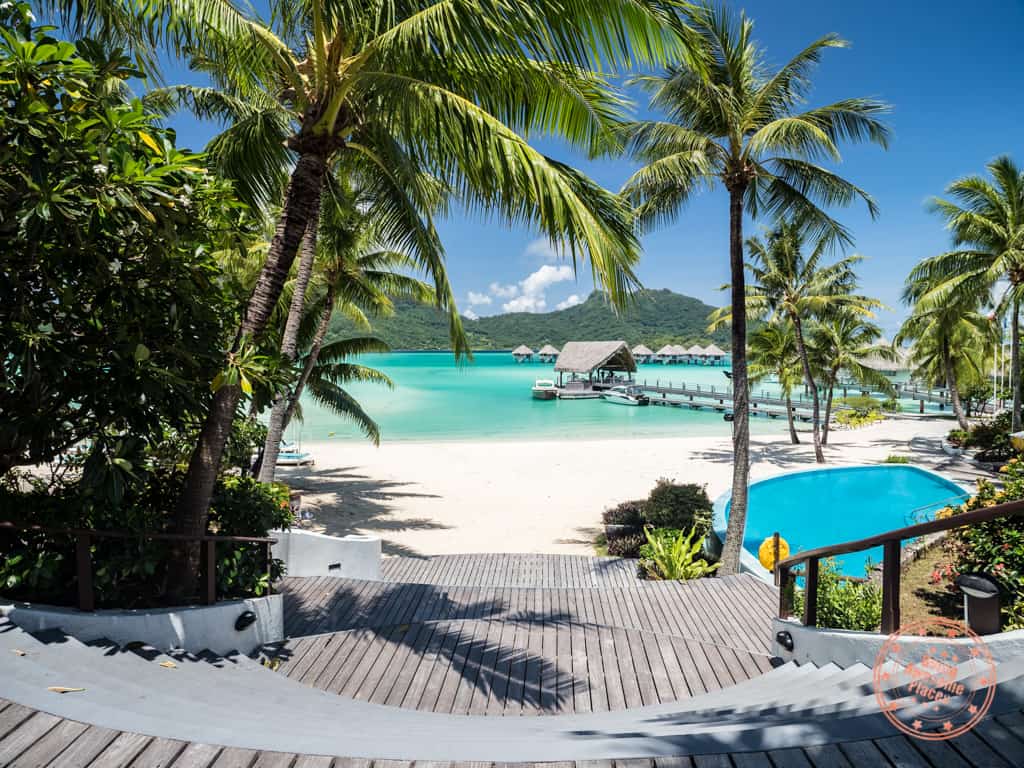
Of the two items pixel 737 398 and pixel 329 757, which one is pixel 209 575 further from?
pixel 737 398

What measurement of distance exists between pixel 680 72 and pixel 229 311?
6914 mm

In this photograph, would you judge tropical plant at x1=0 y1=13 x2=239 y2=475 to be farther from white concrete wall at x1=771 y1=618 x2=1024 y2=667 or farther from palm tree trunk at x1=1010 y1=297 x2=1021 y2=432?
palm tree trunk at x1=1010 y1=297 x2=1021 y2=432

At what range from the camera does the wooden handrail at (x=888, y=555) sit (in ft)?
8.21

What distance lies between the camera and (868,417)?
3316cm

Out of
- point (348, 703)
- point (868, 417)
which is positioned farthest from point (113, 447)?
point (868, 417)

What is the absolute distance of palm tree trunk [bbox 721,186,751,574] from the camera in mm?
8023

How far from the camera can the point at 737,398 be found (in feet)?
27.9

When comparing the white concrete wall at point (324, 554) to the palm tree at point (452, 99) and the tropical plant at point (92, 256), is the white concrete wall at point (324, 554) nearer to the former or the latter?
the palm tree at point (452, 99)

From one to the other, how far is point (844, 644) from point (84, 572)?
527cm

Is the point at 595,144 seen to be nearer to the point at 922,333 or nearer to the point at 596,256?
the point at 596,256

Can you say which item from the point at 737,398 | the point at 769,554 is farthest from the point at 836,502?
the point at 737,398

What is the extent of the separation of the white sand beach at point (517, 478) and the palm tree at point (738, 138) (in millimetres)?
5657

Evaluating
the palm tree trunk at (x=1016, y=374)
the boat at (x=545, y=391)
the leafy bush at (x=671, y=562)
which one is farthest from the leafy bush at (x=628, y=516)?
the boat at (x=545, y=391)

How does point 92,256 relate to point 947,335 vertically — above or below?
below
